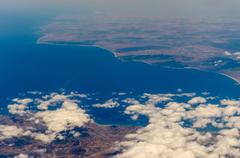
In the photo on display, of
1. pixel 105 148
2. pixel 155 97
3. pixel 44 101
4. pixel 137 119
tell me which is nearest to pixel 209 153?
pixel 105 148

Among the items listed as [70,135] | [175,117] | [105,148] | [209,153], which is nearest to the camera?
[209,153]

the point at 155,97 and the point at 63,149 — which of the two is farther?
the point at 155,97

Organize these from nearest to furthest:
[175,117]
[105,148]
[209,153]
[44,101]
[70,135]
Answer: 1. [209,153]
2. [105,148]
3. [70,135]
4. [175,117]
5. [44,101]

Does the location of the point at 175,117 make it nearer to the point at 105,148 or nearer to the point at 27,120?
the point at 105,148

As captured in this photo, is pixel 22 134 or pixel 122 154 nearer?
pixel 122 154

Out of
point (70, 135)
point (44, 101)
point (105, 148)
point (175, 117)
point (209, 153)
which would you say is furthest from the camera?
point (44, 101)

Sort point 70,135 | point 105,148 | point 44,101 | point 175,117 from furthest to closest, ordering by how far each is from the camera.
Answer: point 44,101, point 175,117, point 70,135, point 105,148

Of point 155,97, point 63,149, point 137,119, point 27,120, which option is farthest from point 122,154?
point 155,97

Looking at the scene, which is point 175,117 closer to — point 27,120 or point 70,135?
point 70,135

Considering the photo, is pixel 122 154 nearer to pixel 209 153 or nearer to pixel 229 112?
pixel 209 153
